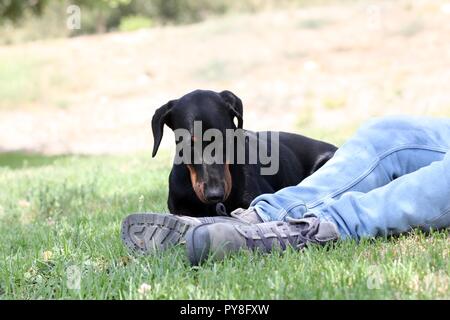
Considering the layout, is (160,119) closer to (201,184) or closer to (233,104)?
(233,104)

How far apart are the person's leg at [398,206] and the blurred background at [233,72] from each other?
812 cm

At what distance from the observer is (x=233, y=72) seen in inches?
707

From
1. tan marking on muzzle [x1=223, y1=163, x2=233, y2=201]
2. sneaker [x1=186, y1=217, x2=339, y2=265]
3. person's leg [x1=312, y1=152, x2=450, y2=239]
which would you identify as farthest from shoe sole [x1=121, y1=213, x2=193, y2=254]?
tan marking on muzzle [x1=223, y1=163, x2=233, y2=201]

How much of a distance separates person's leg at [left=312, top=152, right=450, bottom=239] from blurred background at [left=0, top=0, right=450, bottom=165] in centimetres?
812

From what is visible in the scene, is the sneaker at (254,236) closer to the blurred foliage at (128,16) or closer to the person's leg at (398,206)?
the person's leg at (398,206)

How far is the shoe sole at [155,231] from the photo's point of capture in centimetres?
295

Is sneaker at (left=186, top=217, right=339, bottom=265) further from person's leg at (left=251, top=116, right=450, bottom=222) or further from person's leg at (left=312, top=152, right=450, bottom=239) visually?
person's leg at (left=251, top=116, right=450, bottom=222)

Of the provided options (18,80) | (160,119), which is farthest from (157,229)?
(18,80)

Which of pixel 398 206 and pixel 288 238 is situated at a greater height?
pixel 398 206

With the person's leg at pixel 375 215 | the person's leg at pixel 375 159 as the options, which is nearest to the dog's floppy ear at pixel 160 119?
the person's leg at pixel 375 159

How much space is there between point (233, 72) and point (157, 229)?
15160mm

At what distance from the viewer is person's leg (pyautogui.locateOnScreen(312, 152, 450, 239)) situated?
301 centimetres

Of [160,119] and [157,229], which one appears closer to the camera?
[157,229]

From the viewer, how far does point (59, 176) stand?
7.25 meters
